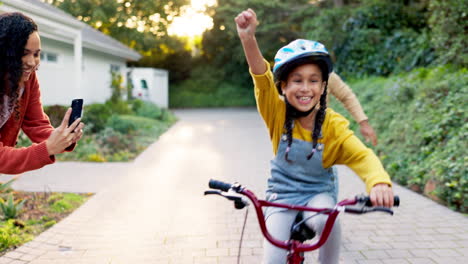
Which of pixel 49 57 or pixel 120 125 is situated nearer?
pixel 120 125

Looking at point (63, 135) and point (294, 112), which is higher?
point (294, 112)

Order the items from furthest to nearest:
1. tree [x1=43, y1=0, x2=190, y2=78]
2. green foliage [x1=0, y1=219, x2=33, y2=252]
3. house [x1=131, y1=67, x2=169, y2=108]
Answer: tree [x1=43, y1=0, x2=190, y2=78] < house [x1=131, y1=67, x2=169, y2=108] < green foliage [x1=0, y1=219, x2=33, y2=252]

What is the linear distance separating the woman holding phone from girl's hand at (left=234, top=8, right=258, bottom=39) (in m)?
0.96

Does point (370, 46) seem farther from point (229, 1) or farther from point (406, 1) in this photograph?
point (229, 1)

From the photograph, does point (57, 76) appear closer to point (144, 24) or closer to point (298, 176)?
point (298, 176)

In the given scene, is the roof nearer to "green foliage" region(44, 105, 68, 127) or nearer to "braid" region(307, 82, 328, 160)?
"green foliage" region(44, 105, 68, 127)

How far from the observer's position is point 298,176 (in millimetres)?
2717

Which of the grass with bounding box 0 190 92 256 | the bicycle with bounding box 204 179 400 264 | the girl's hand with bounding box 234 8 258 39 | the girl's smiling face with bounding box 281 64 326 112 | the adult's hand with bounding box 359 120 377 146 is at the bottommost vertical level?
the grass with bounding box 0 190 92 256

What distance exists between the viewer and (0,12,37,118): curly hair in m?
2.47

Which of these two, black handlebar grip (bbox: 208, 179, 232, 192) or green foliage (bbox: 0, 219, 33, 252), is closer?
black handlebar grip (bbox: 208, 179, 232, 192)

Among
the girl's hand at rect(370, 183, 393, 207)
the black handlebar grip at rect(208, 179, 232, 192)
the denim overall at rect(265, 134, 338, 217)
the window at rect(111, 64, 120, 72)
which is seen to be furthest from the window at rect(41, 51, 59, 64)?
the girl's hand at rect(370, 183, 393, 207)

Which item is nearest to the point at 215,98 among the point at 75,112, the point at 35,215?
the point at 35,215

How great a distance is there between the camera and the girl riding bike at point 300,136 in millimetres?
2482

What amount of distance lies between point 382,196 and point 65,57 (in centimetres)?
1623
